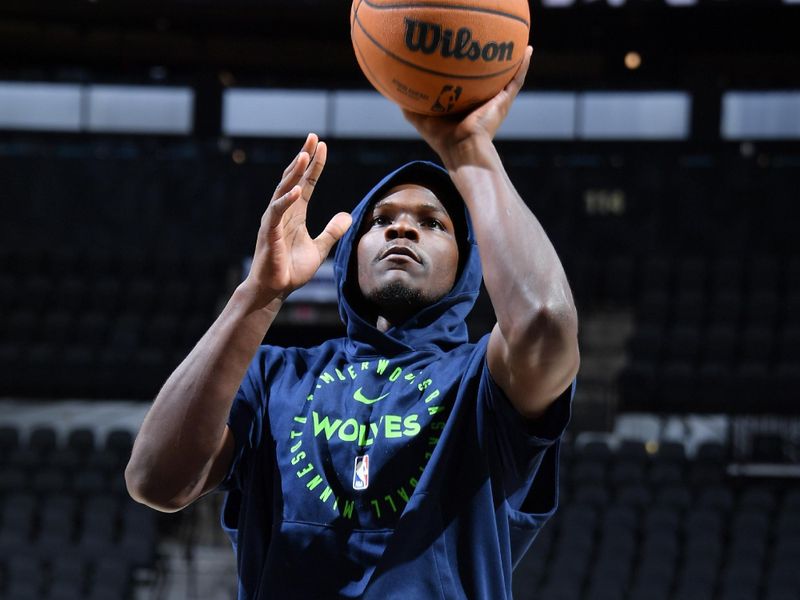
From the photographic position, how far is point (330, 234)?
1635 millimetres

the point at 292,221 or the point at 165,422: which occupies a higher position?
the point at 292,221

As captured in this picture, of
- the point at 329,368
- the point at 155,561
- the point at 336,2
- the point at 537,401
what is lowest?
the point at 155,561

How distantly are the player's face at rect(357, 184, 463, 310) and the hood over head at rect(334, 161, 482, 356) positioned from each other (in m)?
0.02

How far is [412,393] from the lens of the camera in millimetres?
1590

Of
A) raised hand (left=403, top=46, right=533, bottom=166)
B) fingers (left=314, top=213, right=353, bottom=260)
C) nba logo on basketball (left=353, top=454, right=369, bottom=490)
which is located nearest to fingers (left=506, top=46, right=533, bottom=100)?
raised hand (left=403, top=46, right=533, bottom=166)

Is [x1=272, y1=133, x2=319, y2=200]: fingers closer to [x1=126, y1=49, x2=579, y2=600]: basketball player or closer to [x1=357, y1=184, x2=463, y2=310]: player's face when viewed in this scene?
[x1=126, y1=49, x2=579, y2=600]: basketball player

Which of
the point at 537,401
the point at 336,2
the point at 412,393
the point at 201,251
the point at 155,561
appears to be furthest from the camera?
the point at 201,251

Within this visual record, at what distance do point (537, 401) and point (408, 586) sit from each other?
12.7 inches

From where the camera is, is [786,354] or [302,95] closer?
[786,354]

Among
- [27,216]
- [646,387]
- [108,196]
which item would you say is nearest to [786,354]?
[646,387]

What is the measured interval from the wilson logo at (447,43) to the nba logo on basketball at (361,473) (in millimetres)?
654

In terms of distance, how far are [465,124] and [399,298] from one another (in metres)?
0.31

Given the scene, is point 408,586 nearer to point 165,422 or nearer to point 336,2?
point 165,422

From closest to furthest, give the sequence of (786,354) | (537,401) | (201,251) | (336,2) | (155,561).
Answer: (537,401) → (155,561) → (786,354) → (336,2) → (201,251)
